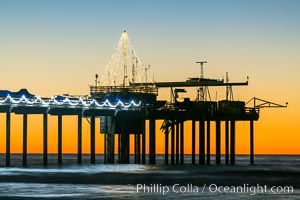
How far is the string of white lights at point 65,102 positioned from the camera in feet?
359

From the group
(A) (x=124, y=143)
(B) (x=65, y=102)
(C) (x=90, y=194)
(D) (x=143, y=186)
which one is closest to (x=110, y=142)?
(A) (x=124, y=143)

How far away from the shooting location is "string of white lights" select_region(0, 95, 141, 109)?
4311 inches

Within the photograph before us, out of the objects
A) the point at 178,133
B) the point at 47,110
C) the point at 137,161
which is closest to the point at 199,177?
Answer: the point at 47,110

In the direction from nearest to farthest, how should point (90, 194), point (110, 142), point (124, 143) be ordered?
1. point (90, 194)
2. point (124, 143)
3. point (110, 142)

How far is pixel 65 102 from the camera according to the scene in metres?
118

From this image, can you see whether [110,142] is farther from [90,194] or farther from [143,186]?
[90,194]

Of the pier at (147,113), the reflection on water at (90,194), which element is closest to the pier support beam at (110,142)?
the pier at (147,113)

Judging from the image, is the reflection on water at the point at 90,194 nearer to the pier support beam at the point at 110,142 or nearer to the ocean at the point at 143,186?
the ocean at the point at 143,186

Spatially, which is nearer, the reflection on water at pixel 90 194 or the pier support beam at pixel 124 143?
the reflection on water at pixel 90 194

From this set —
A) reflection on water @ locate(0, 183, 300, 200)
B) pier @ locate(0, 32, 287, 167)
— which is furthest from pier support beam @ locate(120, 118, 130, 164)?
reflection on water @ locate(0, 183, 300, 200)

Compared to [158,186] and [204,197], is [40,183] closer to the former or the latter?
[158,186]

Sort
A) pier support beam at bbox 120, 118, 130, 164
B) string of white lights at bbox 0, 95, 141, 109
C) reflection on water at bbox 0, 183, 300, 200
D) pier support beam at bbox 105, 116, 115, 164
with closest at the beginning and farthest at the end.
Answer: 1. reflection on water at bbox 0, 183, 300, 200
2. string of white lights at bbox 0, 95, 141, 109
3. pier support beam at bbox 120, 118, 130, 164
4. pier support beam at bbox 105, 116, 115, 164

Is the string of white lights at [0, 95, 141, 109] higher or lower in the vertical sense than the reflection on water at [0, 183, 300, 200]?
higher

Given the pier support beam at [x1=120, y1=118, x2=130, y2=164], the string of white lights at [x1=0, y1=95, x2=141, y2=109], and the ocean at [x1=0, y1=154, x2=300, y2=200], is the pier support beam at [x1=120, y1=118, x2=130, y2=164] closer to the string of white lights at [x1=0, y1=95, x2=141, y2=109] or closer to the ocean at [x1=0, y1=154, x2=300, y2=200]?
the string of white lights at [x1=0, y1=95, x2=141, y2=109]
